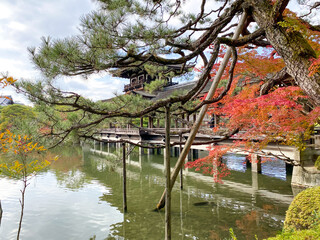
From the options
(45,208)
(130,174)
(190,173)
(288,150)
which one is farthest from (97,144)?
(288,150)

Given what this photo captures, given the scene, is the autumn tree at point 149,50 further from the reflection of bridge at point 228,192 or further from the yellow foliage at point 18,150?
the reflection of bridge at point 228,192

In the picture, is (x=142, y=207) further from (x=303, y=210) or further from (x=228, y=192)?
(x=303, y=210)

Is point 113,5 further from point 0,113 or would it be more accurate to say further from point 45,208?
point 0,113

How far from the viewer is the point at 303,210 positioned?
3.19 meters

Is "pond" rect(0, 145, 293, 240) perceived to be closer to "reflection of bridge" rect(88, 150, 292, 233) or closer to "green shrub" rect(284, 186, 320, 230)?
"reflection of bridge" rect(88, 150, 292, 233)

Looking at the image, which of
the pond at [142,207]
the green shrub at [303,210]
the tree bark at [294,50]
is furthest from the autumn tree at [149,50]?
the pond at [142,207]

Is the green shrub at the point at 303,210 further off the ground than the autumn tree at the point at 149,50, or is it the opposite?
the autumn tree at the point at 149,50

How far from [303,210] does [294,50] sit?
2322 mm

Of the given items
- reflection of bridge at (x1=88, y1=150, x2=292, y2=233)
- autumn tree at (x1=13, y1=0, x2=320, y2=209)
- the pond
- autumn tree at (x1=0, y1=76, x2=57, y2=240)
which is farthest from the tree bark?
reflection of bridge at (x1=88, y1=150, x2=292, y2=233)

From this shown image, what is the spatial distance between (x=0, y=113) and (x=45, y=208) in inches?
764

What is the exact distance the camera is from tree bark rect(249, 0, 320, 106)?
2588 mm

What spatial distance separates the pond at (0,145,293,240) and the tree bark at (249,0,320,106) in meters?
A: 3.49

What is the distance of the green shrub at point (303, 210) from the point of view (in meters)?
3.08

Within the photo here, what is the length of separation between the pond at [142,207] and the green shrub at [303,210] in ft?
5.31
